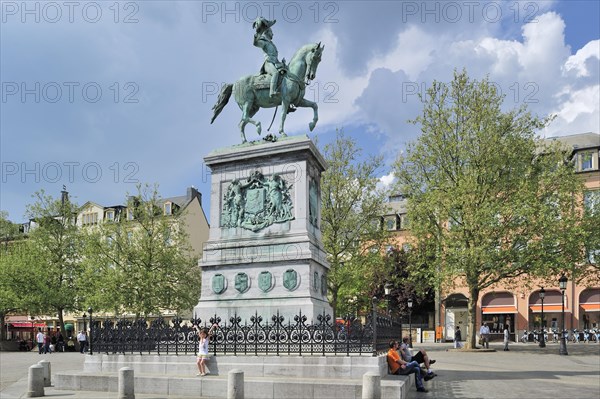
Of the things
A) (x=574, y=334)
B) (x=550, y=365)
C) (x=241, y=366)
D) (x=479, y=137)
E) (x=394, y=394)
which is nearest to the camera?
(x=394, y=394)

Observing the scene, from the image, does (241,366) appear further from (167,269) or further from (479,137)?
(167,269)

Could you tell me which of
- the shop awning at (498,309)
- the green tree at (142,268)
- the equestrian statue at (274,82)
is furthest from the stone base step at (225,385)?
the shop awning at (498,309)

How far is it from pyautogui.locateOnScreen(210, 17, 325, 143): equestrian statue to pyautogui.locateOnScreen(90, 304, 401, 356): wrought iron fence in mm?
6276

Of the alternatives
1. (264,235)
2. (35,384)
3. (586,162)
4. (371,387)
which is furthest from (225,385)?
(586,162)

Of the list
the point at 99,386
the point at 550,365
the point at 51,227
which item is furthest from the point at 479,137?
the point at 51,227

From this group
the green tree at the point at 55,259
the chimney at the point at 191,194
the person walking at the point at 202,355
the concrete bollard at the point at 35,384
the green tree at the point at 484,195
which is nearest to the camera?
the concrete bollard at the point at 35,384

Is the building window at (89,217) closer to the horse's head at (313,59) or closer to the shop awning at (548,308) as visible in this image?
the shop awning at (548,308)

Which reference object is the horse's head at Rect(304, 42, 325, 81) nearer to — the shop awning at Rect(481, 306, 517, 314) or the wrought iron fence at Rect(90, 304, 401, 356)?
the wrought iron fence at Rect(90, 304, 401, 356)

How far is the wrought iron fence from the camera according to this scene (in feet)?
42.5

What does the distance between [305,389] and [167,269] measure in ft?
97.5

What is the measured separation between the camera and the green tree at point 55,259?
4631 centimetres

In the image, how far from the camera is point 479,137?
32594 millimetres

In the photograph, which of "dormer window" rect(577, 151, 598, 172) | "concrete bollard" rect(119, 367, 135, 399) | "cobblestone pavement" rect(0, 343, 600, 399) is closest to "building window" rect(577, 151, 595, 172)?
"dormer window" rect(577, 151, 598, 172)

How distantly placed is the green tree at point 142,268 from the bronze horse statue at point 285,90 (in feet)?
76.2
